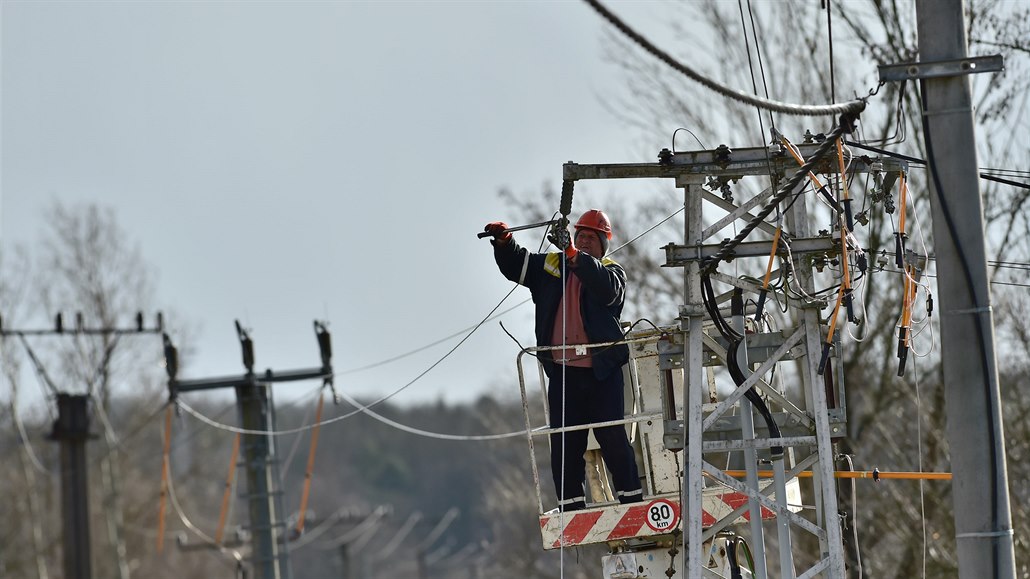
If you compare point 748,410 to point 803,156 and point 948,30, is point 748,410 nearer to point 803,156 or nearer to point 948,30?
point 803,156

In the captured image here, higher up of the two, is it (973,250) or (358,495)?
(973,250)

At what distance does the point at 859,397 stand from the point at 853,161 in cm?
1623

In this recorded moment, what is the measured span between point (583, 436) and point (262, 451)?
Result: 11.9 m

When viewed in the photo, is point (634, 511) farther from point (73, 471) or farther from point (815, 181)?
point (73, 471)

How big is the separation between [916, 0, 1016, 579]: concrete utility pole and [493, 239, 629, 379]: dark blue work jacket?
2.62 meters

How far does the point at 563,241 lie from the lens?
33.2 feet

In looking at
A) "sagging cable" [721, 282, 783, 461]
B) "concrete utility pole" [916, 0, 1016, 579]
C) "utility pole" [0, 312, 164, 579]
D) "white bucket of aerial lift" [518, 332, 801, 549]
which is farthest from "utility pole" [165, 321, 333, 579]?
"concrete utility pole" [916, 0, 1016, 579]

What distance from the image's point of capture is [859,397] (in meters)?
25.7

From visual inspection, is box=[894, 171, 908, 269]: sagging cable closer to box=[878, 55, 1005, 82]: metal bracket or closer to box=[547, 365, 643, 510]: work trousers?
box=[878, 55, 1005, 82]: metal bracket

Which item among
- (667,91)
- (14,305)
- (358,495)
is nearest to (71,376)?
(14,305)

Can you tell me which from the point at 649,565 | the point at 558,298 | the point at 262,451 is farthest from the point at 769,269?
the point at 262,451

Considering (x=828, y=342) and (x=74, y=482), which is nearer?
(x=828, y=342)

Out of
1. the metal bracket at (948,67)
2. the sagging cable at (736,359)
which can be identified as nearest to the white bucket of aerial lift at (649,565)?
the sagging cable at (736,359)

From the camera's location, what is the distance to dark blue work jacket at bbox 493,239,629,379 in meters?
10.7
